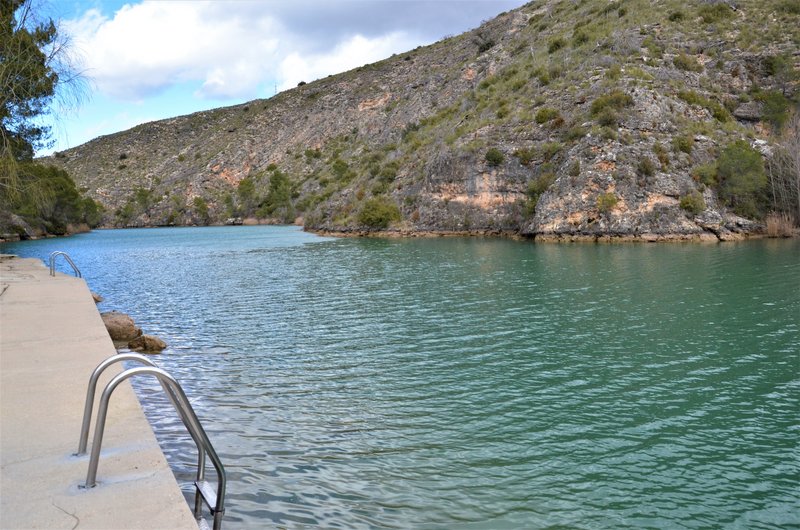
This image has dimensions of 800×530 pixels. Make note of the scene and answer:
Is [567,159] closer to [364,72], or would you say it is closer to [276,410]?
[276,410]

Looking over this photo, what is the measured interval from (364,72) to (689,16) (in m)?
76.6

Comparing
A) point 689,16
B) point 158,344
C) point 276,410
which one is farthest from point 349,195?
point 276,410

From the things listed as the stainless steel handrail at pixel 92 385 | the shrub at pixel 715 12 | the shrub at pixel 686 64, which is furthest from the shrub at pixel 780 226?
the stainless steel handrail at pixel 92 385

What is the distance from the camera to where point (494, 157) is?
59.7m

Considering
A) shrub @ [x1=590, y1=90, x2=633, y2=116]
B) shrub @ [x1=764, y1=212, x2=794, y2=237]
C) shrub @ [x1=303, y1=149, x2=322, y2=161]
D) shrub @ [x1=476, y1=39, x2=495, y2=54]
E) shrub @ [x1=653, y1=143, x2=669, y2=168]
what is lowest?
shrub @ [x1=764, y1=212, x2=794, y2=237]

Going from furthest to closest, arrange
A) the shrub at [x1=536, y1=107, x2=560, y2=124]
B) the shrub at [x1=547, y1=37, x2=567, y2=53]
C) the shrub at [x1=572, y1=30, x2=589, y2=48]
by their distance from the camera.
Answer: the shrub at [x1=547, y1=37, x2=567, y2=53]
the shrub at [x1=572, y1=30, x2=589, y2=48]
the shrub at [x1=536, y1=107, x2=560, y2=124]

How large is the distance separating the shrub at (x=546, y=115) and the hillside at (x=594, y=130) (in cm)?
19

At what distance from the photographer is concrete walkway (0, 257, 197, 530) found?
521cm

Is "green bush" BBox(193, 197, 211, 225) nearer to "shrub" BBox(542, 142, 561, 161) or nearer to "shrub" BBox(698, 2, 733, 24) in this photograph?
"shrub" BBox(542, 142, 561, 161)

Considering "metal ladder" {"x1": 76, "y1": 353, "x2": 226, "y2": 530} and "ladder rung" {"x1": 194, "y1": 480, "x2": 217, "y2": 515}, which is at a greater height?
"metal ladder" {"x1": 76, "y1": 353, "x2": 226, "y2": 530}

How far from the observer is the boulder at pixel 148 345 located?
1574 cm

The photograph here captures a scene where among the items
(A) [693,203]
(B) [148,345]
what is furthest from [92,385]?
(A) [693,203]

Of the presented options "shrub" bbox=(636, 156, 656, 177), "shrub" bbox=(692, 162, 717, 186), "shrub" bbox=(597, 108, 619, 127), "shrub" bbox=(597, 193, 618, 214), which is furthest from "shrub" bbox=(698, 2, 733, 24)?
"shrub" bbox=(597, 193, 618, 214)

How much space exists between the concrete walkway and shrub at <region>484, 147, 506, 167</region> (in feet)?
164
